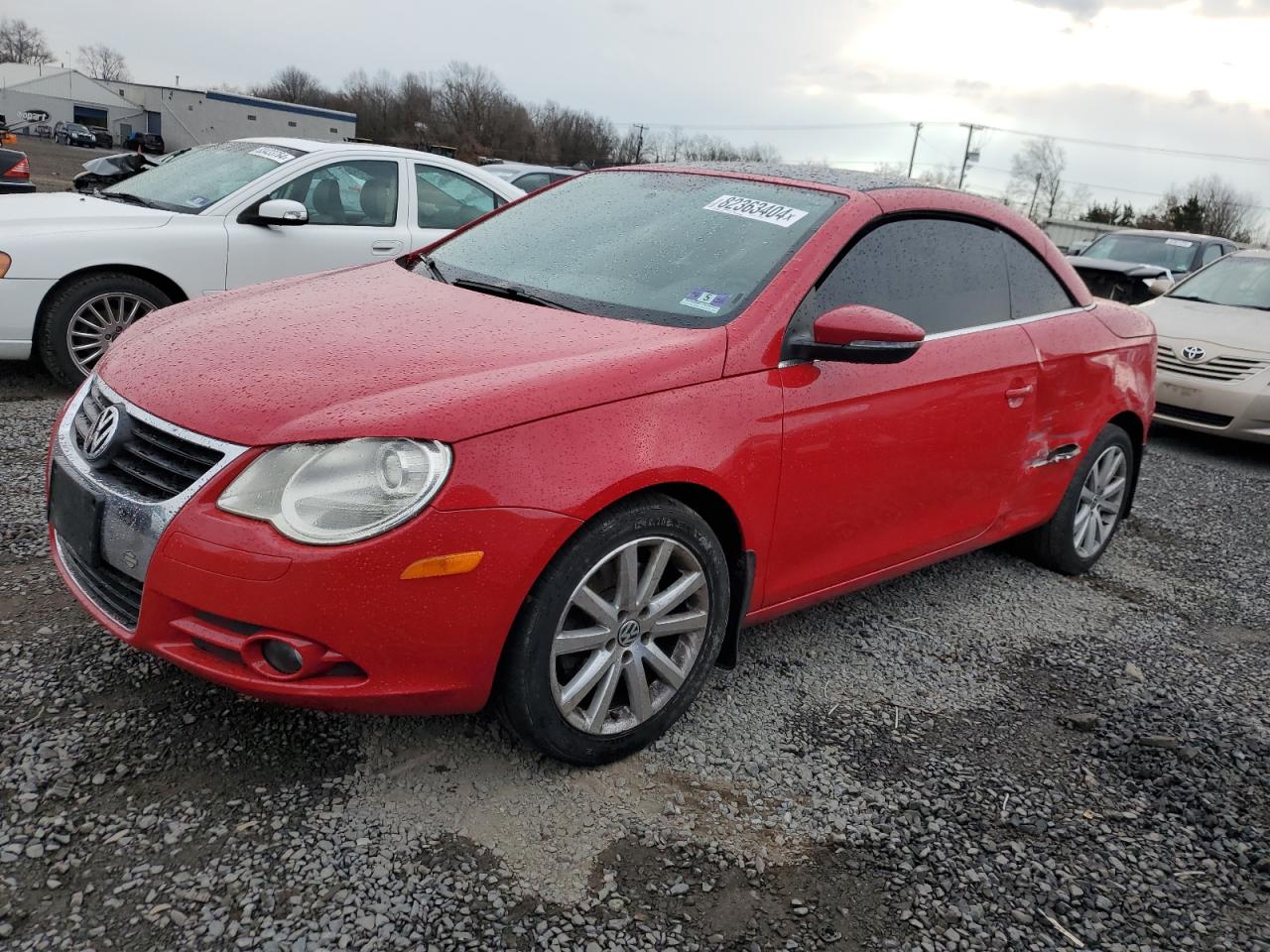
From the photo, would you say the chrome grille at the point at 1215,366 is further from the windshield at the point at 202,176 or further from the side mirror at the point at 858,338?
the windshield at the point at 202,176

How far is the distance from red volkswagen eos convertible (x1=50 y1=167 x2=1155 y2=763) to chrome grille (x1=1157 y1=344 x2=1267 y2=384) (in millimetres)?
4607

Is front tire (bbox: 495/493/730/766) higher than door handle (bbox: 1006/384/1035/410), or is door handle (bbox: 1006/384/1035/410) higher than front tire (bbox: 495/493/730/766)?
door handle (bbox: 1006/384/1035/410)

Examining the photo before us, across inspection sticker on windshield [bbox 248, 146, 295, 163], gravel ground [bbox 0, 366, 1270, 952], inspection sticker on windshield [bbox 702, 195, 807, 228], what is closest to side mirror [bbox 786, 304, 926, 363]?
inspection sticker on windshield [bbox 702, 195, 807, 228]

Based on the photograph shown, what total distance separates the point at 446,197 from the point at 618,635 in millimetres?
5038

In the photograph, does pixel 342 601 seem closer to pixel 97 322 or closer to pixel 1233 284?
pixel 97 322

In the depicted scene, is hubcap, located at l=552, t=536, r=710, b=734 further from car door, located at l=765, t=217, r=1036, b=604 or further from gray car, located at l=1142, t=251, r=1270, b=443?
gray car, located at l=1142, t=251, r=1270, b=443

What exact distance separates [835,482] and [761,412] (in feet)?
1.39

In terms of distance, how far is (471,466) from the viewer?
2.27 meters

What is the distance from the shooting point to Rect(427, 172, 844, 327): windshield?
300cm

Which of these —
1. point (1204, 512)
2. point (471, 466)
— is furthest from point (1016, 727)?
point (1204, 512)

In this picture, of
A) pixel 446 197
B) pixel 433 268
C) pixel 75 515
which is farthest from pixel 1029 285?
pixel 446 197

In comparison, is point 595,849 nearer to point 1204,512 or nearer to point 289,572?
point 289,572

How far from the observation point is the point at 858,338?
281cm

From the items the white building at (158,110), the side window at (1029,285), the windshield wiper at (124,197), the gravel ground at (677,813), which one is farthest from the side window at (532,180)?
the white building at (158,110)
